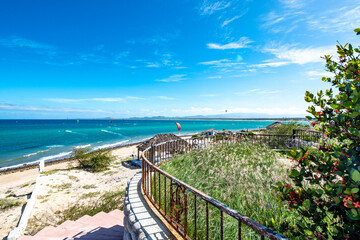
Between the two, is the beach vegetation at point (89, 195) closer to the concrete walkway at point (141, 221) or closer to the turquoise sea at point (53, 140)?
the concrete walkway at point (141, 221)

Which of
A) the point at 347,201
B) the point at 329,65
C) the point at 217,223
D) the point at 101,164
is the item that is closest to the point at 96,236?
the point at 217,223

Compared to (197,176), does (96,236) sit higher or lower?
lower

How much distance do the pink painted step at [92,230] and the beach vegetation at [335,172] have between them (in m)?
4.80

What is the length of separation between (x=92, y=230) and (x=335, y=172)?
594cm

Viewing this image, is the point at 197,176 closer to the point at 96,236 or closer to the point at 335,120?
the point at 96,236

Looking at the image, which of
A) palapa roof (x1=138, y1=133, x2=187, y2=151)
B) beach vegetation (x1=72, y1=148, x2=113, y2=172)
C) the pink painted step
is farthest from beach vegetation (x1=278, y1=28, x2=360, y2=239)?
beach vegetation (x1=72, y1=148, x2=113, y2=172)

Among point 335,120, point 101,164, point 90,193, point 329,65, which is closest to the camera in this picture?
point 335,120

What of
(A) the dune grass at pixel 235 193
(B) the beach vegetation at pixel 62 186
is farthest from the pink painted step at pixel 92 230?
(B) the beach vegetation at pixel 62 186

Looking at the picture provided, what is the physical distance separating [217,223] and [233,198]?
2.72 feet

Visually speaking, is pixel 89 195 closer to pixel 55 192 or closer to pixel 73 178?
pixel 55 192

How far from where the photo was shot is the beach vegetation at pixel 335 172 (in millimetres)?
1167

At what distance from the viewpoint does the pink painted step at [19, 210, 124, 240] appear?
486 cm

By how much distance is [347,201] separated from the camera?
3.51ft

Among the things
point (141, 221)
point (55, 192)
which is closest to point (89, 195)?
point (55, 192)
